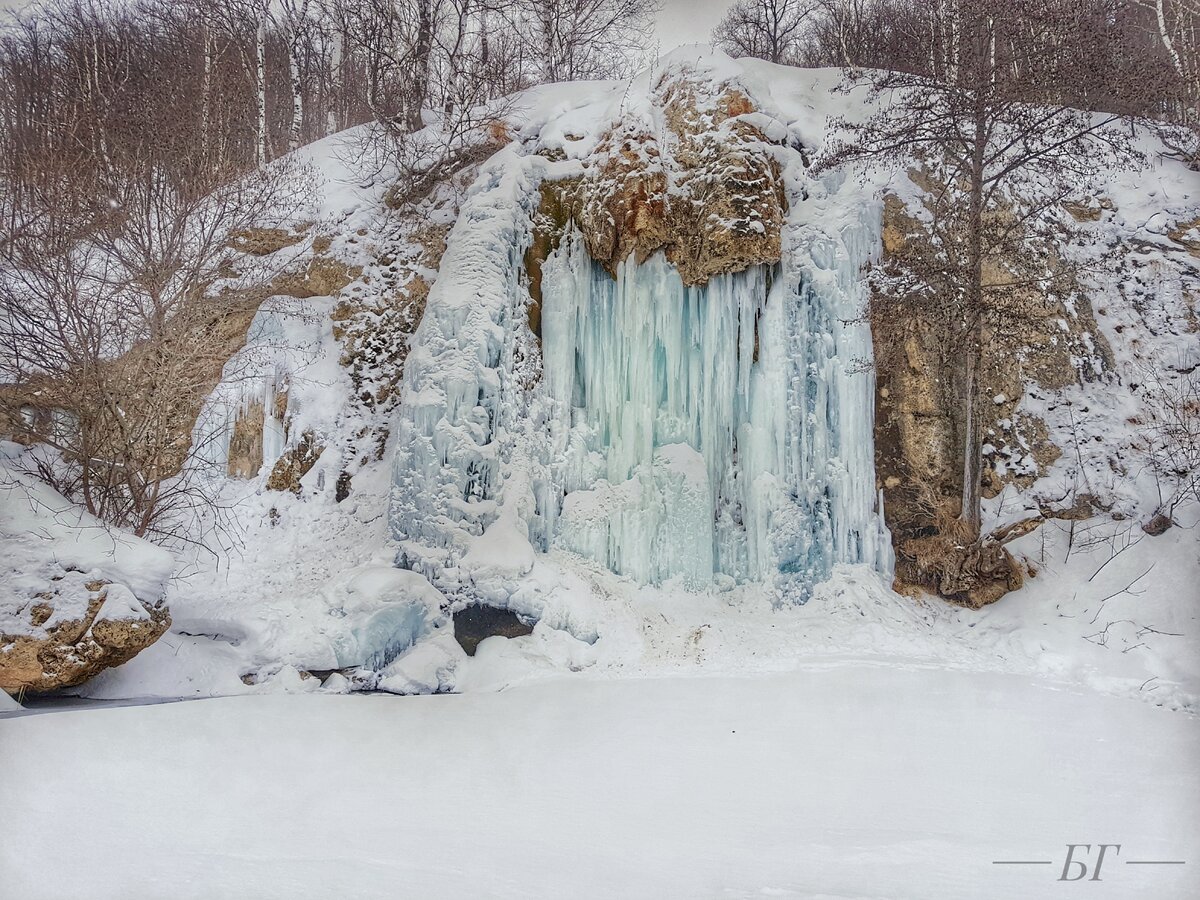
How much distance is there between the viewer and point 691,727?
3.49 m

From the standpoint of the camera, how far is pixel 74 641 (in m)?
3.58

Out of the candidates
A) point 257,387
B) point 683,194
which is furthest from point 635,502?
point 257,387

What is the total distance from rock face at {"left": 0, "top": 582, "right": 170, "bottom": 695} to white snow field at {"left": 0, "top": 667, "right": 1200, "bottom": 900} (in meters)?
0.59

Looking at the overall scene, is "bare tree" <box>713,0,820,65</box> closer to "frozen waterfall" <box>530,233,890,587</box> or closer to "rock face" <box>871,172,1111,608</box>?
"rock face" <box>871,172,1111,608</box>

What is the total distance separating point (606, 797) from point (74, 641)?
286 centimetres

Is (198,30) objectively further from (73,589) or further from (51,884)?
(51,884)

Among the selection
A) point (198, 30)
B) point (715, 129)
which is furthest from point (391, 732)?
point (198, 30)

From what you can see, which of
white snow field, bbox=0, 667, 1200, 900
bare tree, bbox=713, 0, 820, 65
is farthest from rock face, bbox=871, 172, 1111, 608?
bare tree, bbox=713, 0, 820, 65

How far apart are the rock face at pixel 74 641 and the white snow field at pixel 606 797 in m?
0.59

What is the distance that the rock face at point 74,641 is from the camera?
137 inches

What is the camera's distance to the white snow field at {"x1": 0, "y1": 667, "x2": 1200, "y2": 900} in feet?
6.73

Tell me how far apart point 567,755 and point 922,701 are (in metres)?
1.95

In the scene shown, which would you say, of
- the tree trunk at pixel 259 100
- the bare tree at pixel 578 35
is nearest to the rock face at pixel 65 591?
the tree trunk at pixel 259 100

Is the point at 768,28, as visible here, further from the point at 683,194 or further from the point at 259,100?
the point at 259,100
